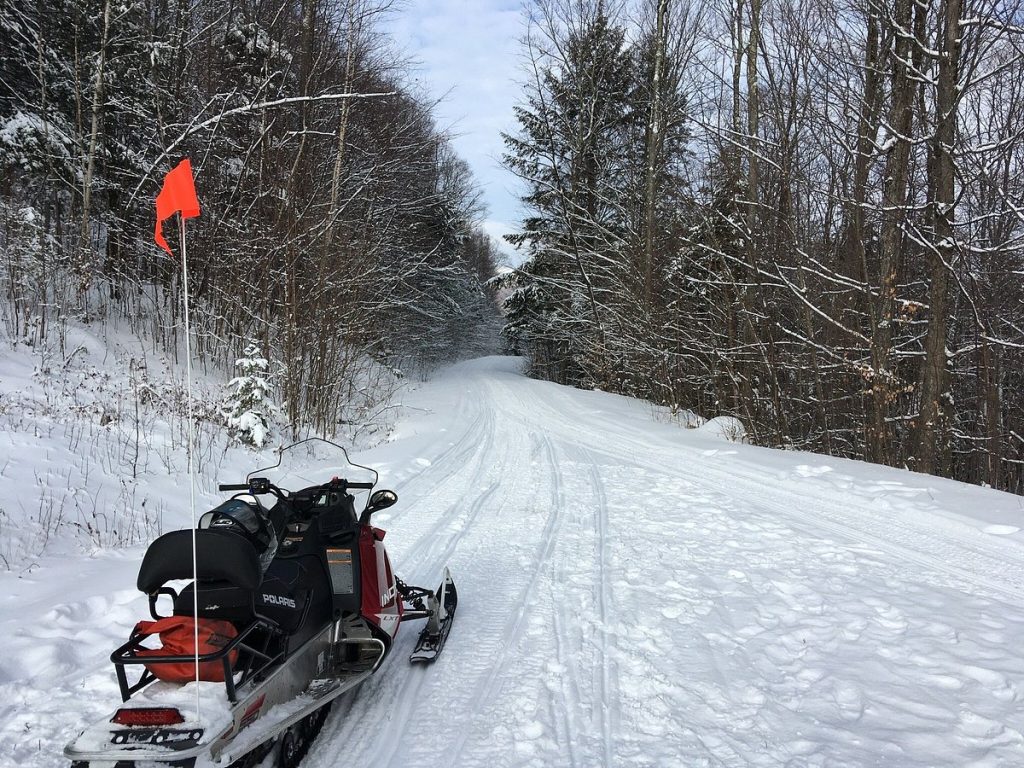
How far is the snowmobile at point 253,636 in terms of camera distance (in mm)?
1979

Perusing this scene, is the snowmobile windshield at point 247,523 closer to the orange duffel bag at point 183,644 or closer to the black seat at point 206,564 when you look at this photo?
the black seat at point 206,564

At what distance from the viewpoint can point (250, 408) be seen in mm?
8484

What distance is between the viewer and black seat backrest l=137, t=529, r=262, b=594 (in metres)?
2.26

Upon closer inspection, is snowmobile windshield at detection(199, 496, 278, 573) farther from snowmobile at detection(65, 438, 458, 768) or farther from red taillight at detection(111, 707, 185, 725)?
red taillight at detection(111, 707, 185, 725)

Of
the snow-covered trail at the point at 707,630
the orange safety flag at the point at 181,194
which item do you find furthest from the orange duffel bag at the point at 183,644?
the orange safety flag at the point at 181,194

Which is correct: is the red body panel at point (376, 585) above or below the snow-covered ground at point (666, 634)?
above

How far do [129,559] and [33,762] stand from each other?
8.00 feet

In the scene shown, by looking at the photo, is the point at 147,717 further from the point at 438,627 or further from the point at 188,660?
the point at 438,627

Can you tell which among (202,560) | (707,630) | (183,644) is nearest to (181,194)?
(202,560)

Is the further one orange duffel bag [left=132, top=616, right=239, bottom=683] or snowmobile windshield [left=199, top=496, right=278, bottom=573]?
snowmobile windshield [left=199, top=496, right=278, bottom=573]

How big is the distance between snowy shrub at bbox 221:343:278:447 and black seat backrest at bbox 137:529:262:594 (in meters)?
6.30

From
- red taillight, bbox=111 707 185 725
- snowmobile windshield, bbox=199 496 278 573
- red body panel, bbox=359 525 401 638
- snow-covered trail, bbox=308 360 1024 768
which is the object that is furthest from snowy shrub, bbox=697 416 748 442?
red taillight, bbox=111 707 185 725

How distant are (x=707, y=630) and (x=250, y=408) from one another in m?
6.96

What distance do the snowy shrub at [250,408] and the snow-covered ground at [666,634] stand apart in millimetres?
2506
